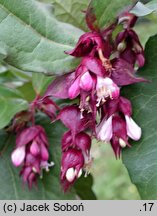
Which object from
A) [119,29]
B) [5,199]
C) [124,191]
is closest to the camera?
[119,29]

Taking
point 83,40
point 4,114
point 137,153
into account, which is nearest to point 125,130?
point 137,153

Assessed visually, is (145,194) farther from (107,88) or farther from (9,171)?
(9,171)

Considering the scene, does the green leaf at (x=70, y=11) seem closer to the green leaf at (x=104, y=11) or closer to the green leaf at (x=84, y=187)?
the green leaf at (x=104, y=11)


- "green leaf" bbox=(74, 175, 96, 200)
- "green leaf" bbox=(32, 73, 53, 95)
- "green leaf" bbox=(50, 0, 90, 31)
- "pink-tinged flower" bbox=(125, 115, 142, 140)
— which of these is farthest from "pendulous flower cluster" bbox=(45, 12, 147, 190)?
"green leaf" bbox=(74, 175, 96, 200)

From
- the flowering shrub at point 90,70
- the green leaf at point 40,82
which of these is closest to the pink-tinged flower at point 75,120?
the flowering shrub at point 90,70

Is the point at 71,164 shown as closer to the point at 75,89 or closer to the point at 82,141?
the point at 82,141

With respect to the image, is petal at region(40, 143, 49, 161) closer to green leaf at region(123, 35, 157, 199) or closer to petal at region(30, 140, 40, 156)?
petal at region(30, 140, 40, 156)

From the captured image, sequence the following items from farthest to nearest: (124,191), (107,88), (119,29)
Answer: (124,191) < (119,29) < (107,88)
